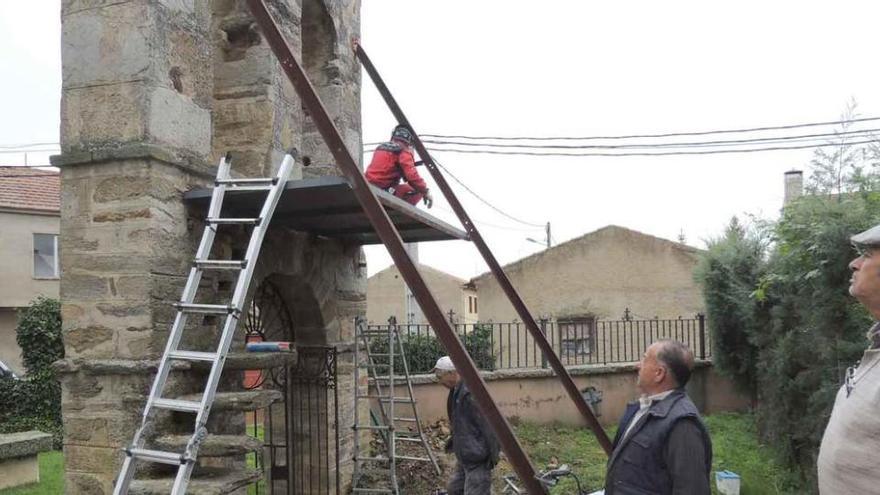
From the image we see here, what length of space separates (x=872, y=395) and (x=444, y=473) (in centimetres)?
635

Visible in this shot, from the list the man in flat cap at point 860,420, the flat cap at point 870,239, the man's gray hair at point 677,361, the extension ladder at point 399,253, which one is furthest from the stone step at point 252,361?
the flat cap at point 870,239

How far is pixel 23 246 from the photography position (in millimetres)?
18906

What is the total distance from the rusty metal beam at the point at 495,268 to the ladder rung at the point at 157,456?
2.60 m

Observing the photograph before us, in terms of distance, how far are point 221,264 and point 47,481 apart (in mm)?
6454

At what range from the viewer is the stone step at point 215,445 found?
3.43 metres

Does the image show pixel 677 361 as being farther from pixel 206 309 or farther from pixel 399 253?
pixel 206 309

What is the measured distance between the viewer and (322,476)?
20.9 ft

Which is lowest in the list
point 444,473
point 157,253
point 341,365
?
point 444,473

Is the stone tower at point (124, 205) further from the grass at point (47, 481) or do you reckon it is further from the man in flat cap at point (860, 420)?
the grass at point (47, 481)

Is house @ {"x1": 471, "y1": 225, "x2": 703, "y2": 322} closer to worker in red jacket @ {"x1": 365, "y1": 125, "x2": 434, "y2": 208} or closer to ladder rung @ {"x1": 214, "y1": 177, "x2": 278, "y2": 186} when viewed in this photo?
worker in red jacket @ {"x1": 365, "y1": 125, "x2": 434, "y2": 208}

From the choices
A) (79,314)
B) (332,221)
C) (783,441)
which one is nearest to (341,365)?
(332,221)

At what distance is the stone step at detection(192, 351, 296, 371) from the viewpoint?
12.7 ft

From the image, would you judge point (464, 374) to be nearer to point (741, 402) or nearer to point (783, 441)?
point (783, 441)

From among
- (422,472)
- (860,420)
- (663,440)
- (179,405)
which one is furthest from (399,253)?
(422,472)
